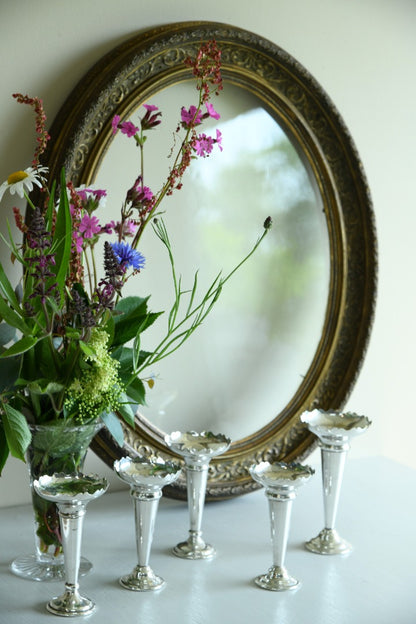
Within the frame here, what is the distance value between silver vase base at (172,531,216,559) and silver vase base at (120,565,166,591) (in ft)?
0.27

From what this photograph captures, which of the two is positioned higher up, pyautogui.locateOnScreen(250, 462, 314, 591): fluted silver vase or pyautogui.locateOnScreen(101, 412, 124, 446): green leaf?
pyautogui.locateOnScreen(101, 412, 124, 446): green leaf

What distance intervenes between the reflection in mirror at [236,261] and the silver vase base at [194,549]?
17cm

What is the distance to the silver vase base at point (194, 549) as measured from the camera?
3.34 ft

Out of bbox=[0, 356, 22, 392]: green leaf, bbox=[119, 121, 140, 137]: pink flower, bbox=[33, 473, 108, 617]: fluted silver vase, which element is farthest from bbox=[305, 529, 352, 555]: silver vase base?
bbox=[119, 121, 140, 137]: pink flower

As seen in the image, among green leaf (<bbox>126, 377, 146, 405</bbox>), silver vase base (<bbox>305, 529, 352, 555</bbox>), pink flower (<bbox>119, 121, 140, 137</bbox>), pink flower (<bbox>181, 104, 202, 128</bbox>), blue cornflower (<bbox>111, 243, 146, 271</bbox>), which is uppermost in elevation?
pink flower (<bbox>181, 104, 202, 128</bbox>)

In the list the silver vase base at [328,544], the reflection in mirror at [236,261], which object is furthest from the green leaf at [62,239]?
the silver vase base at [328,544]

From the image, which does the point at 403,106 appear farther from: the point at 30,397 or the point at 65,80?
the point at 30,397

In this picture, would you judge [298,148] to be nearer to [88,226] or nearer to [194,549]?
[88,226]

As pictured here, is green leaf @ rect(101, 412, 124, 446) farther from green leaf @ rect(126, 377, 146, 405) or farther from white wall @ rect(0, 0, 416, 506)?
white wall @ rect(0, 0, 416, 506)

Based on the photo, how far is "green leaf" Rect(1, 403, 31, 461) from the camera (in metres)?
0.86

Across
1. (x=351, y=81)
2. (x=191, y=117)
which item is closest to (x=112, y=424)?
(x=191, y=117)

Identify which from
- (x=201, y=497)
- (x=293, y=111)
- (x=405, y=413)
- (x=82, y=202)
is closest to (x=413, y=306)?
(x=405, y=413)

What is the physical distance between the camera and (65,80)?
109 cm

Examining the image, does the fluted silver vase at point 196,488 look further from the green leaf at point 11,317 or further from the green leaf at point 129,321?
the green leaf at point 11,317
